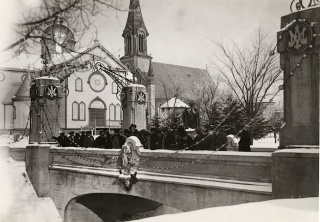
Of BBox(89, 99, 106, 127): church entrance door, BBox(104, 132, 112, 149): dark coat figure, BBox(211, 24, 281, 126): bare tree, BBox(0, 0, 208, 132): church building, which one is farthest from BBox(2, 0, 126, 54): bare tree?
BBox(89, 99, 106, 127): church entrance door

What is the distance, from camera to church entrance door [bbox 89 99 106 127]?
40.9 feet

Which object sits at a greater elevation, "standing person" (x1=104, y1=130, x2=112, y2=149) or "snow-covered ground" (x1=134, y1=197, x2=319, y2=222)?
"standing person" (x1=104, y1=130, x2=112, y2=149)

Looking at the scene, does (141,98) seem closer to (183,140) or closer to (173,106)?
(183,140)

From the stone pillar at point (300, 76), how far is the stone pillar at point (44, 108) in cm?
645

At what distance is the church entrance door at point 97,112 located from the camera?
491 inches

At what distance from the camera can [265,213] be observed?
15.3ft

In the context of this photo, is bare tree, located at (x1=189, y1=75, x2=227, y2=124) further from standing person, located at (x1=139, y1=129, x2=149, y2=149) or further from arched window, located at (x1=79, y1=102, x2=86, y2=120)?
standing person, located at (x1=139, y1=129, x2=149, y2=149)

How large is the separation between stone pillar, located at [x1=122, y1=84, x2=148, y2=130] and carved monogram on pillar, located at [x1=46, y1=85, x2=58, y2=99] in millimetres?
1737

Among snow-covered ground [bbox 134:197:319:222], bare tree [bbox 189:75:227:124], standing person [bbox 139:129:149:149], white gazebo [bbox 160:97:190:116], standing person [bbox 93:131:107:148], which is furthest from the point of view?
white gazebo [bbox 160:97:190:116]

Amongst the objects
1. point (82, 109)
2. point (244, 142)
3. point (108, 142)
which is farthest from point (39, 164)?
point (244, 142)

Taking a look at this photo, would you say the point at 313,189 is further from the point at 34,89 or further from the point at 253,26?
the point at 34,89

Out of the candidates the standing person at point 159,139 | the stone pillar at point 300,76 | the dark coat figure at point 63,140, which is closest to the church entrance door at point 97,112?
the dark coat figure at point 63,140

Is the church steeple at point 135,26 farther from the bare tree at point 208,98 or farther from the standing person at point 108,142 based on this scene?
the bare tree at point 208,98

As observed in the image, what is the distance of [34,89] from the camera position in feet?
Result: 33.3
